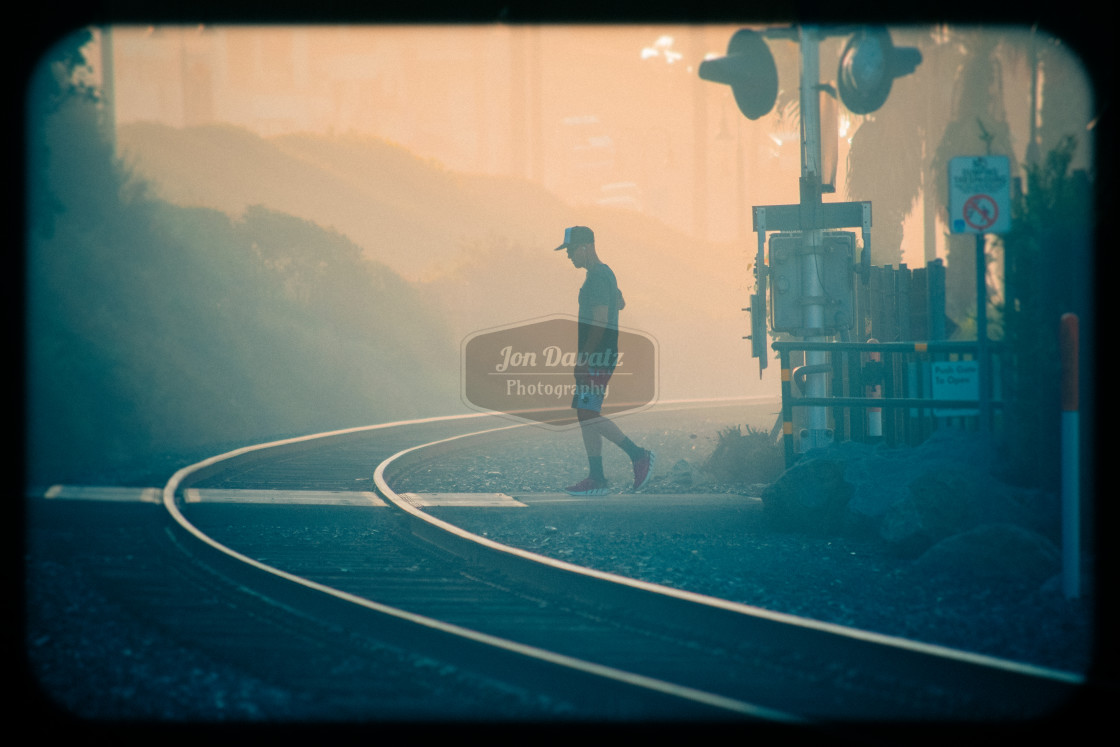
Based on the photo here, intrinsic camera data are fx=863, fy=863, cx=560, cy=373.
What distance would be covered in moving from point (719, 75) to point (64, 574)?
7325 mm

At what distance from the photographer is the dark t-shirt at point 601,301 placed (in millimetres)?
7914

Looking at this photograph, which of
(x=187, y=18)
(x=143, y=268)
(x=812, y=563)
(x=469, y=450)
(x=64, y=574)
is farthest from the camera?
(x=143, y=268)

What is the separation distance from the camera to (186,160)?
4866 centimetres

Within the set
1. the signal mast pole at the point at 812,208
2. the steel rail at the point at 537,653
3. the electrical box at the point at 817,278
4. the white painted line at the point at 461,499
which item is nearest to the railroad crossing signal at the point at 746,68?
the signal mast pole at the point at 812,208

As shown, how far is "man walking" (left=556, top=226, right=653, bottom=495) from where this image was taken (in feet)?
25.7

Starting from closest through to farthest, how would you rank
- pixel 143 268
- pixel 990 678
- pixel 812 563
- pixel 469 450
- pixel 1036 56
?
pixel 990 678 → pixel 812 563 → pixel 469 450 → pixel 143 268 → pixel 1036 56

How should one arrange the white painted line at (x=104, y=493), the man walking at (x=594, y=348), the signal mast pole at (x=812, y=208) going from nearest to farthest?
the white painted line at (x=104, y=493) < the man walking at (x=594, y=348) < the signal mast pole at (x=812, y=208)

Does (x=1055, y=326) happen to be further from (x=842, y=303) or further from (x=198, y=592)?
(x=198, y=592)

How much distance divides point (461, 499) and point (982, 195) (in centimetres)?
512

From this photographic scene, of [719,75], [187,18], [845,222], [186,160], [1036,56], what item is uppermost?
[186,160]

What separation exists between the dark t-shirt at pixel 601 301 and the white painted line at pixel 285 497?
96.8 inches

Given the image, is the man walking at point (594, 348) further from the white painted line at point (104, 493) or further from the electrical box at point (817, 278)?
the white painted line at point (104, 493)

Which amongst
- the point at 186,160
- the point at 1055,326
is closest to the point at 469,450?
the point at 1055,326

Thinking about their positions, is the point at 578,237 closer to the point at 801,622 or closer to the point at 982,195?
the point at 982,195
